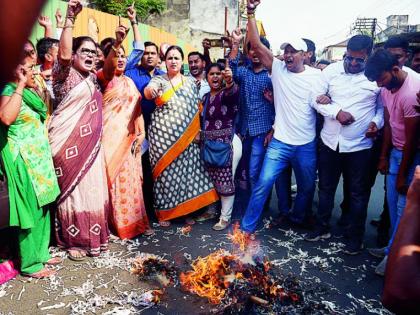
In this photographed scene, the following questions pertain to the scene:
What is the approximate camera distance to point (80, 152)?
152 inches

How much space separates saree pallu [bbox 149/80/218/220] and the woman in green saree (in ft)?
4.87

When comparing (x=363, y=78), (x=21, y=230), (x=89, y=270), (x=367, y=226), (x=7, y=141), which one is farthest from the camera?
(x=367, y=226)

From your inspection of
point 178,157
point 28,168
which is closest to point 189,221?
point 178,157

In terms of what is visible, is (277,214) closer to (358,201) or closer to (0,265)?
(358,201)

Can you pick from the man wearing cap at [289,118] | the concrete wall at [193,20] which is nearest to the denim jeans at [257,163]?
the man wearing cap at [289,118]

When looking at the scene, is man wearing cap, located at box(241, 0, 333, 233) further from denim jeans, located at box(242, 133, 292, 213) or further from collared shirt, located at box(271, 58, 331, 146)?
denim jeans, located at box(242, 133, 292, 213)

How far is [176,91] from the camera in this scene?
469 cm

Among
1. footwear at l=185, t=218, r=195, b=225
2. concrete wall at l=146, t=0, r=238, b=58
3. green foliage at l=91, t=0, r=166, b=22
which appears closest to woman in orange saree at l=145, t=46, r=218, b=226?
footwear at l=185, t=218, r=195, b=225

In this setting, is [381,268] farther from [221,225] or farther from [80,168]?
[80,168]

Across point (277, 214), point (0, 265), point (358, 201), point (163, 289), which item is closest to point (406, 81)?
point (358, 201)

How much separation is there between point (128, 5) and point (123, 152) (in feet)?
37.1

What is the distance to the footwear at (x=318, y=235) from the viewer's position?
14.9 feet

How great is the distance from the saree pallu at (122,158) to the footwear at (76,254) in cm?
58

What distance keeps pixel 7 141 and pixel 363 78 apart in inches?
148
